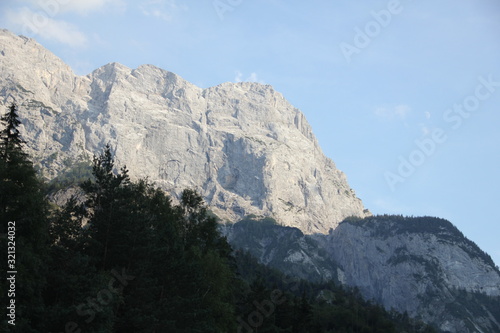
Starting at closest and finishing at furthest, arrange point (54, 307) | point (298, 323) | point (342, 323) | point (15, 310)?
point (15, 310)
point (54, 307)
point (298, 323)
point (342, 323)

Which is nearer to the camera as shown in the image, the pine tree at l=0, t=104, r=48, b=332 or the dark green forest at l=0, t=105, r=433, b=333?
the pine tree at l=0, t=104, r=48, b=332

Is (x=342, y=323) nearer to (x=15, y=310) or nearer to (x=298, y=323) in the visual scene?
(x=298, y=323)

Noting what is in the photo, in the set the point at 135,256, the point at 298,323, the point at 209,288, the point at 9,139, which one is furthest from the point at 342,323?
the point at 9,139

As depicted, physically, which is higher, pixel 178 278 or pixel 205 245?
pixel 205 245

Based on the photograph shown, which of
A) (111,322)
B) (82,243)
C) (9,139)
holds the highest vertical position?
(9,139)

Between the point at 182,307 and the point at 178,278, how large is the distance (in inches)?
174

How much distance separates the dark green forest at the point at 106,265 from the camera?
4484 cm

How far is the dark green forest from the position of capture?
4484 centimetres

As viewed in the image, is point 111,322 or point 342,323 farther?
point 342,323

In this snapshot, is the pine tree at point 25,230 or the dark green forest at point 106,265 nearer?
the pine tree at point 25,230

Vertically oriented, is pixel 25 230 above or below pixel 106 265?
above

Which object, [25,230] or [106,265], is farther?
[106,265]

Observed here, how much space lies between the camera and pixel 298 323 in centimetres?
11156

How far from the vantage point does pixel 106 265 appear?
6312cm
